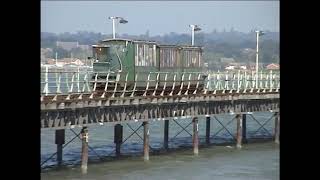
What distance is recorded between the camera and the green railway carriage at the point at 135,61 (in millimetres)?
24906

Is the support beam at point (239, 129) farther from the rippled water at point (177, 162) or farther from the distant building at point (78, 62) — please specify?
the distant building at point (78, 62)

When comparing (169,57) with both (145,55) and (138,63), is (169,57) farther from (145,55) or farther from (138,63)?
(138,63)

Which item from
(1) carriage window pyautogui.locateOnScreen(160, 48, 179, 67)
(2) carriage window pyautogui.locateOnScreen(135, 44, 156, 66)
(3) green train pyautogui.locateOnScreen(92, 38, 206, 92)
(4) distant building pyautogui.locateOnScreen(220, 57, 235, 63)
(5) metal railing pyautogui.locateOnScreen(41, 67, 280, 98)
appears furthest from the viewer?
(4) distant building pyautogui.locateOnScreen(220, 57, 235, 63)

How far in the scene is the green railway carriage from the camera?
24.9 metres

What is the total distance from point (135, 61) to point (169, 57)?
2883 millimetres

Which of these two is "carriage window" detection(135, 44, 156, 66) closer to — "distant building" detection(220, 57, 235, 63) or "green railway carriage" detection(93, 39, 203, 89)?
"green railway carriage" detection(93, 39, 203, 89)

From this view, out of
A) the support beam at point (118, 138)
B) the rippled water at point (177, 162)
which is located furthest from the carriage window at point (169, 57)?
the rippled water at point (177, 162)

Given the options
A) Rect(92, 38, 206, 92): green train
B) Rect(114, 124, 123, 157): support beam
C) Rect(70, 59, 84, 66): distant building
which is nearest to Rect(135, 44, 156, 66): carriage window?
Rect(92, 38, 206, 92): green train

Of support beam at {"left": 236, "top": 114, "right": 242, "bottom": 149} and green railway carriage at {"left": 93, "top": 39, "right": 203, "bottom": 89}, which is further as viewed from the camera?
support beam at {"left": 236, "top": 114, "right": 242, "bottom": 149}

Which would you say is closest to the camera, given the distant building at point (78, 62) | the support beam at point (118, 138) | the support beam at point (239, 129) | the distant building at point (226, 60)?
the support beam at point (118, 138)
